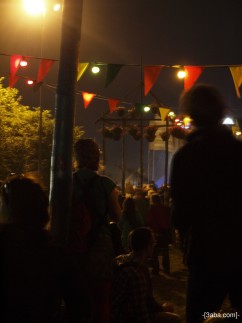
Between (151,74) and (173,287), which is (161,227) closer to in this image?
(173,287)

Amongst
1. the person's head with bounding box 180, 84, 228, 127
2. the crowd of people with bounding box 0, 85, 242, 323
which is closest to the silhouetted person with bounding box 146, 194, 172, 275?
the crowd of people with bounding box 0, 85, 242, 323

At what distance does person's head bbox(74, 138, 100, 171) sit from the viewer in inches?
160

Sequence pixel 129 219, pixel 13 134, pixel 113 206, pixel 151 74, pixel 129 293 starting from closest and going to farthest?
pixel 113 206
pixel 129 293
pixel 129 219
pixel 151 74
pixel 13 134

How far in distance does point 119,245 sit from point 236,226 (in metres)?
2.85

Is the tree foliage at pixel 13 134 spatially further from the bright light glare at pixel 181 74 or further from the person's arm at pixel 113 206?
the person's arm at pixel 113 206

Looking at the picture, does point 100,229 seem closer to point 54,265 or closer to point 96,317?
point 96,317

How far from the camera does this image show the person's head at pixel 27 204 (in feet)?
8.43

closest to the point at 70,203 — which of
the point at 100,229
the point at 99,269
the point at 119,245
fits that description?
the point at 100,229

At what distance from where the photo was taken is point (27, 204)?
2.58m

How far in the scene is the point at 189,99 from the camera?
309 cm

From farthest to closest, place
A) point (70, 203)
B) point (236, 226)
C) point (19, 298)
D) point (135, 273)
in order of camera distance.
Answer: point (135, 273), point (70, 203), point (236, 226), point (19, 298)

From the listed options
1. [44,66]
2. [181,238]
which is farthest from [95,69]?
[181,238]

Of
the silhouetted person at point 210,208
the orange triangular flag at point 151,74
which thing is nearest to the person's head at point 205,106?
the silhouetted person at point 210,208

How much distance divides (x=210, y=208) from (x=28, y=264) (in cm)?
105
